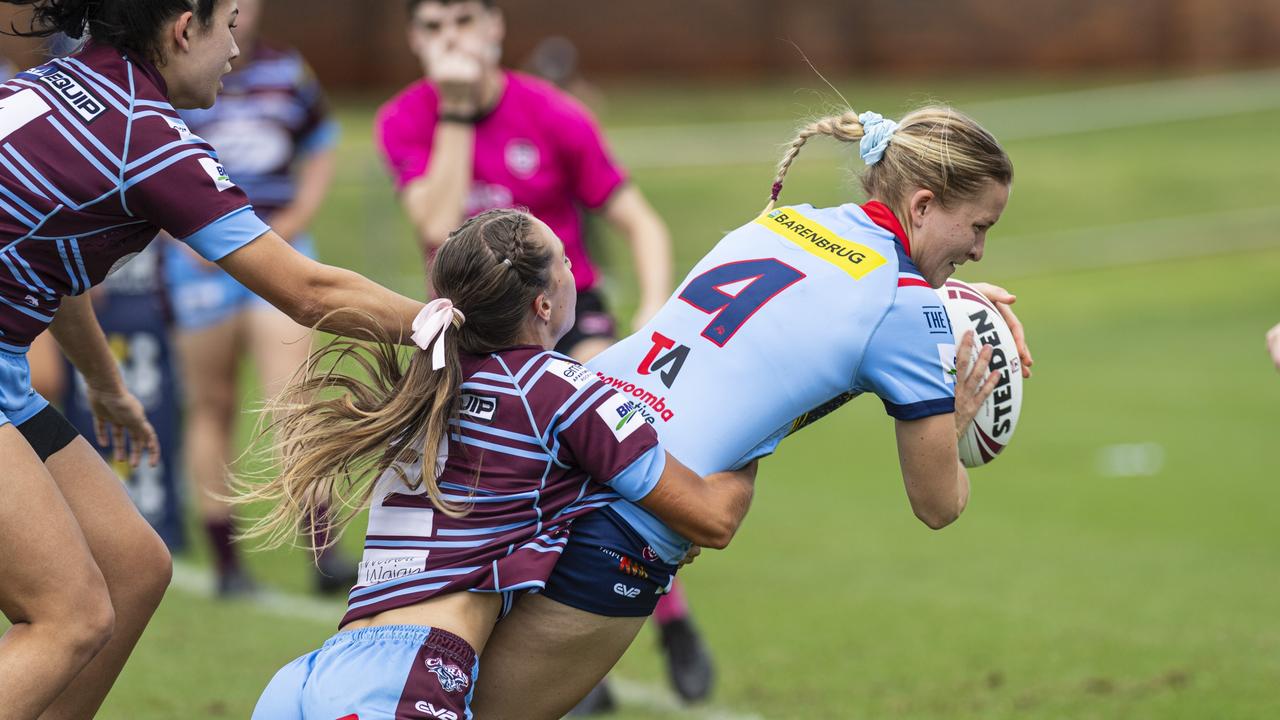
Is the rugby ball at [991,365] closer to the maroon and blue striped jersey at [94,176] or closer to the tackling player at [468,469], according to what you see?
the tackling player at [468,469]

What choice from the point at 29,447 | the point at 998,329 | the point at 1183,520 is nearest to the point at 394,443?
the point at 29,447

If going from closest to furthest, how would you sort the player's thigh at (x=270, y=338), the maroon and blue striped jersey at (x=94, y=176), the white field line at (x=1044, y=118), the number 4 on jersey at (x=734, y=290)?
the maroon and blue striped jersey at (x=94, y=176), the number 4 on jersey at (x=734, y=290), the player's thigh at (x=270, y=338), the white field line at (x=1044, y=118)

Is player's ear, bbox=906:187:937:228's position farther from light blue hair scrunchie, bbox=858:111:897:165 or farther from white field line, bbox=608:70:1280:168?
white field line, bbox=608:70:1280:168

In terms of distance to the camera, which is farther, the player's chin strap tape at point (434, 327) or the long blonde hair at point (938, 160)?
the long blonde hair at point (938, 160)

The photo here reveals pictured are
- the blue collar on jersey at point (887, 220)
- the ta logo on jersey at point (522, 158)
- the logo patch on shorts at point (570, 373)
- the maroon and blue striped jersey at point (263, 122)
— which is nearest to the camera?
the logo patch on shorts at point (570, 373)

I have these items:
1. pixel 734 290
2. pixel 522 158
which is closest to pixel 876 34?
pixel 522 158

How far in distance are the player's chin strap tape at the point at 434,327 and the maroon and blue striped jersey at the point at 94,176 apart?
1.37ft

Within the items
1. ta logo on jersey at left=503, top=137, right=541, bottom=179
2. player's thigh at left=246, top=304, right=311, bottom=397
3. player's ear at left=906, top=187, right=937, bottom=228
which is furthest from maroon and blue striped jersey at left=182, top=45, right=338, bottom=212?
player's ear at left=906, top=187, right=937, bottom=228

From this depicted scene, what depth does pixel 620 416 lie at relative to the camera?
3465 mm

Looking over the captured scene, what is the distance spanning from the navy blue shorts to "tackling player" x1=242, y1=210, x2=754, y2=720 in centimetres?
2

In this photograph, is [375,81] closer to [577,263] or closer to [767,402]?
[577,263]

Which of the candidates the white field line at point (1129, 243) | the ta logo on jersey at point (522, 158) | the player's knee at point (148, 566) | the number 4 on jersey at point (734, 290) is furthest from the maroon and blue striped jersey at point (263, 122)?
the white field line at point (1129, 243)

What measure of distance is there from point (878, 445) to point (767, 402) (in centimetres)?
757

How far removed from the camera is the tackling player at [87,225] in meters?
3.38
